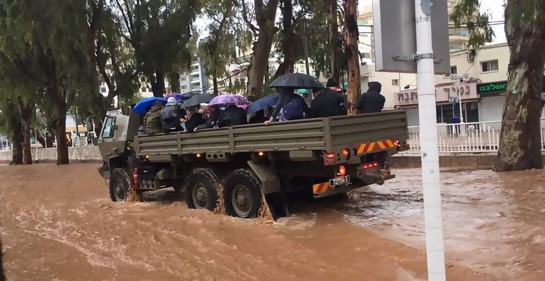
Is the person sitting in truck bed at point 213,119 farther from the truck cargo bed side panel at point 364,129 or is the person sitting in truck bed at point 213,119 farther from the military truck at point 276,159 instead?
the truck cargo bed side panel at point 364,129

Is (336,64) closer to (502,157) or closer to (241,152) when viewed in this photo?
(502,157)

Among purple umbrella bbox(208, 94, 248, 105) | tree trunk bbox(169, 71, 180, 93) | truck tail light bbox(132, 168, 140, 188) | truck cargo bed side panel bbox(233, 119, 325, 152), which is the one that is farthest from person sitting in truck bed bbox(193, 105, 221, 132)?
tree trunk bbox(169, 71, 180, 93)

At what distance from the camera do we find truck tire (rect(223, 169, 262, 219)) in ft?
27.9

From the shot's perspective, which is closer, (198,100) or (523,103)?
(198,100)

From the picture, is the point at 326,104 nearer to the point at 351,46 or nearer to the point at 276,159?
the point at 276,159

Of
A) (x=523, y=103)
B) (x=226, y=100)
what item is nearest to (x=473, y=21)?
(x=523, y=103)

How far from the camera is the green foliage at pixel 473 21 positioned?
11.7 m

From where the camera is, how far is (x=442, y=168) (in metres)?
15.1

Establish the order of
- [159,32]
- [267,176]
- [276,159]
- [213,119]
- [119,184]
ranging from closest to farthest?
[267,176]
[276,159]
[213,119]
[119,184]
[159,32]

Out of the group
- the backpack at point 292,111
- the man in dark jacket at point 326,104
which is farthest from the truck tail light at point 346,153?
the backpack at point 292,111

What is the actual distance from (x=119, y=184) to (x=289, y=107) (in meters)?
5.69

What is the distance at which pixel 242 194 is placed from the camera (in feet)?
29.2

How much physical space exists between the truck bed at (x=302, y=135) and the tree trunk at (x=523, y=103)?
4903 millimetres

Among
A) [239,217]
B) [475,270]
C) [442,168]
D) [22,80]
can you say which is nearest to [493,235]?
[475,270]
